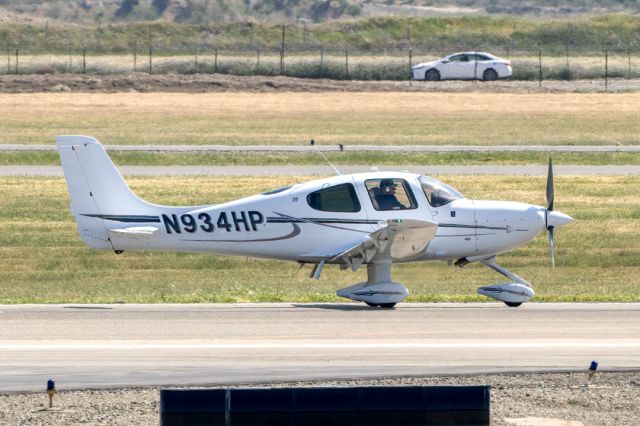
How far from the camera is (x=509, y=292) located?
60.8 feet

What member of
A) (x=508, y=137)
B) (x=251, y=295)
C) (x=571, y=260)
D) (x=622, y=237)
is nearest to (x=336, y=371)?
(x=251, y=295)

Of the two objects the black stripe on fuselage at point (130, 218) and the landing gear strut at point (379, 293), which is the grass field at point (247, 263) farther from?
the black stripe on fuselage at point (130, 218)

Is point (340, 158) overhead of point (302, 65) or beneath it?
beneath

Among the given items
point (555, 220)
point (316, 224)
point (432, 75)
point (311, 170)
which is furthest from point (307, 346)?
point (432, 75)

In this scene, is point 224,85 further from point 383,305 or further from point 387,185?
point 383,305

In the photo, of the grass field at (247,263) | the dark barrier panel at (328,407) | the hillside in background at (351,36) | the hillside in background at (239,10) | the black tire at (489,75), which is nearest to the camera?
the dark barrier panel at (328,407)

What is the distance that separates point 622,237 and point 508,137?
18.1 meters

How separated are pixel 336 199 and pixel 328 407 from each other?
7654 millimetres

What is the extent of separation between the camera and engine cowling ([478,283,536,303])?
18531 mm

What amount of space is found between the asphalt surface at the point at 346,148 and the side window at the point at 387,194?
69.4 feet

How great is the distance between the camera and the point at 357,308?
18406 millimetres

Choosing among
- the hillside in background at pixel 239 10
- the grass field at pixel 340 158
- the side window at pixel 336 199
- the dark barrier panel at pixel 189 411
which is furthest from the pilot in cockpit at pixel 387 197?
the hillside in background at pixel 239 10

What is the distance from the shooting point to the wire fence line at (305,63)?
6519cm

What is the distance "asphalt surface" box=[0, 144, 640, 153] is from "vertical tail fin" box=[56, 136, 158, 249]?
69.0ft
